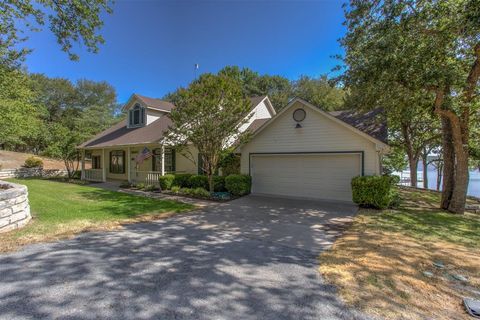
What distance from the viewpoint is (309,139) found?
11203 mm

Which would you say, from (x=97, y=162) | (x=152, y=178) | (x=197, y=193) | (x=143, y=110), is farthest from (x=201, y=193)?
(x=97, y=162)

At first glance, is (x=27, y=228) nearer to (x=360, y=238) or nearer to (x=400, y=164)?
(x=360, y=238)

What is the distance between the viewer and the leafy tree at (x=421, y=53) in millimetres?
6922

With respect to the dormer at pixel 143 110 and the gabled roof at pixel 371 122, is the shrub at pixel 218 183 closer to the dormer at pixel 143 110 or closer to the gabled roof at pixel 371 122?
the gabled roof at pixel 371 122

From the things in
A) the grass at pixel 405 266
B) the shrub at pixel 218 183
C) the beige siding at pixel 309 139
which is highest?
the beige siding at pixel 309 139

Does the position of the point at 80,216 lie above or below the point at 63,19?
below

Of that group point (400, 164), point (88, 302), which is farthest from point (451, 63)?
point (400, 164)

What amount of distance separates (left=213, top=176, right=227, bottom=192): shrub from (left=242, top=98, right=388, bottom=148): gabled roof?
114 inches

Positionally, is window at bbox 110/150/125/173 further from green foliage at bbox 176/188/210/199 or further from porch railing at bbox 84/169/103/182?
green foliage at bbox 176/188/210/199

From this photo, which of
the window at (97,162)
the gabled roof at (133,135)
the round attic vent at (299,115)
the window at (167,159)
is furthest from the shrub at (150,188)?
the window at (97,162)

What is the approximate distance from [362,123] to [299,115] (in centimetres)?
294

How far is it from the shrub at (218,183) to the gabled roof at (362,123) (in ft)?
9.46

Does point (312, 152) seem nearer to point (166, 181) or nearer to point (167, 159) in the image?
point (166, 181)

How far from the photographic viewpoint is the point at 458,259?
4.62 metres
